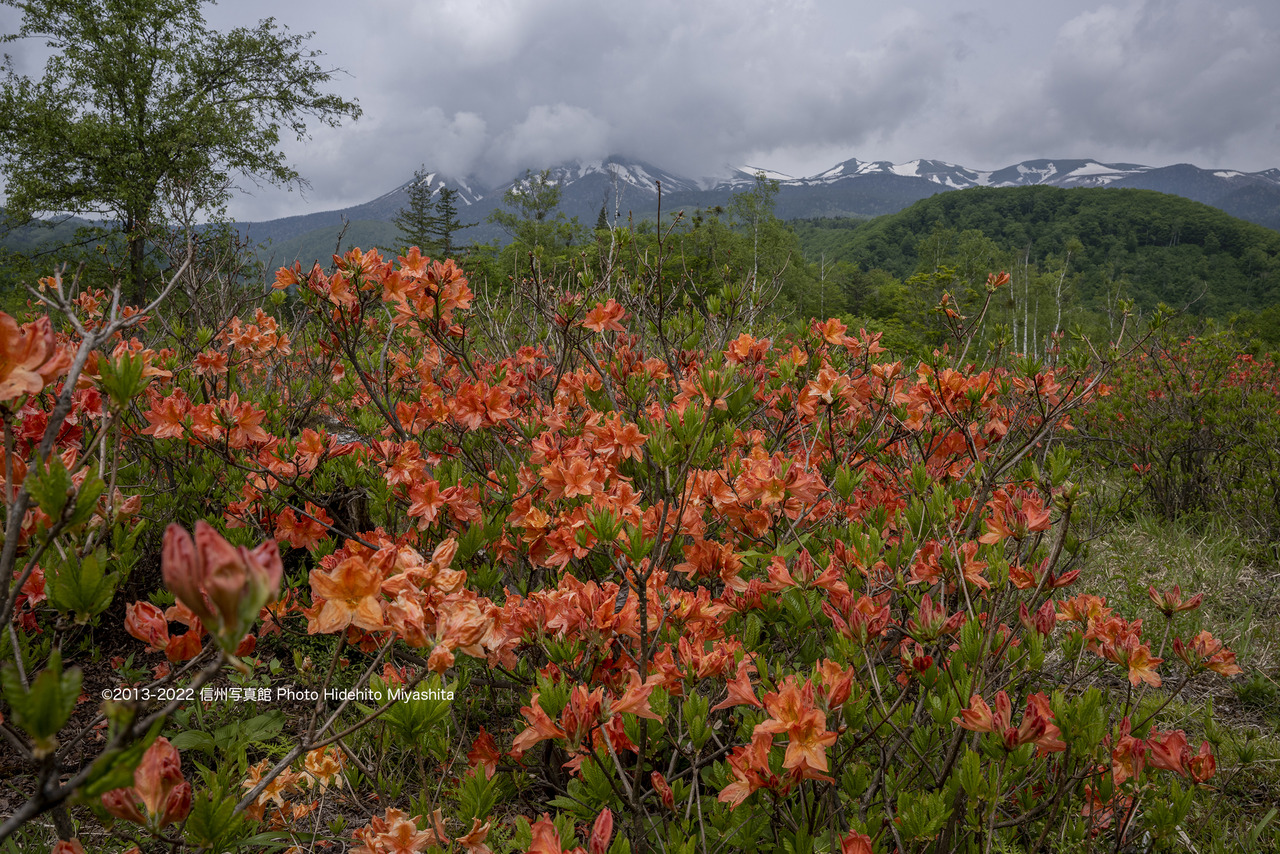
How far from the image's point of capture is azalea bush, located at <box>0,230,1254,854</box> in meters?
0.97

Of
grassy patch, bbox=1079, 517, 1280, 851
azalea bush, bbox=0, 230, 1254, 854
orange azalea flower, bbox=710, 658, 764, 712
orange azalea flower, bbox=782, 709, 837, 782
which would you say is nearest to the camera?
azalea bush, bbox=0, 230, 1254, 854

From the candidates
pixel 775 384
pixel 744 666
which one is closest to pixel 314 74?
pixel 775 384

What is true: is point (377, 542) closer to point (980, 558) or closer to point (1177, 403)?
point (980, 558)

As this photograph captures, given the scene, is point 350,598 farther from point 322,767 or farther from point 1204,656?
point 1204,656

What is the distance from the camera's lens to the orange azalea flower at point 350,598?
3.20ft

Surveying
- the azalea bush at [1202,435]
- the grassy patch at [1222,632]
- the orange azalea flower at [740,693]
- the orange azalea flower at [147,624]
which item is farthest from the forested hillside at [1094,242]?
the orange azalea flower at [147,624]

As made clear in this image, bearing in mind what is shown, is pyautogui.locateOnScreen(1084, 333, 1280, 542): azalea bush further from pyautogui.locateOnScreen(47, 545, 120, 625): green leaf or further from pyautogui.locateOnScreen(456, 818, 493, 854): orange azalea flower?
pyautogui.locateOnScreen(47, 545, 120, 625): green leaf

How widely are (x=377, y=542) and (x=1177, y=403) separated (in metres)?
6.24

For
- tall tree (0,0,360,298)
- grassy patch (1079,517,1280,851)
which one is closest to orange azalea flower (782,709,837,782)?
grassy patch (1079,517,1280,851)

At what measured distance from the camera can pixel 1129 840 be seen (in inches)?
65.3

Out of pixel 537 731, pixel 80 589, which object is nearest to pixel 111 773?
pixel 80 589

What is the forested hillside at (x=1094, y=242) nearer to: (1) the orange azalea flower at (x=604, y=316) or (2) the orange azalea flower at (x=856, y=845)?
(1) the orange azalea flower at (x=604, y=316)

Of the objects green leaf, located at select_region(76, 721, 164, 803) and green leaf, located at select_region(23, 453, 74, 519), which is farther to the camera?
green leaf, located at select_region(23, 453, 74, 519)

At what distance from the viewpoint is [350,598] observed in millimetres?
1019
